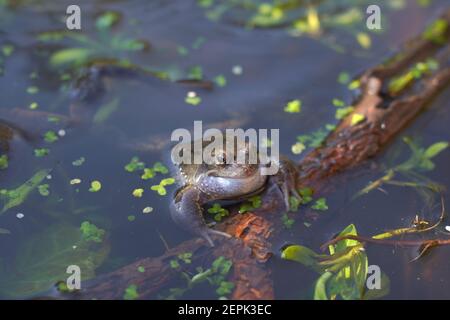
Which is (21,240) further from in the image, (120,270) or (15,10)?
(15,10)

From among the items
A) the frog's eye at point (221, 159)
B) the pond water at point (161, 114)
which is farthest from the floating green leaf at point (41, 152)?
the frog's eye at point (221, 159)

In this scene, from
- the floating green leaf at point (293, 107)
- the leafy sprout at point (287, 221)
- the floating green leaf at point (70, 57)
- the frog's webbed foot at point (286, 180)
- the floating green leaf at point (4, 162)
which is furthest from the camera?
the floating green leaf at point (70, 57)

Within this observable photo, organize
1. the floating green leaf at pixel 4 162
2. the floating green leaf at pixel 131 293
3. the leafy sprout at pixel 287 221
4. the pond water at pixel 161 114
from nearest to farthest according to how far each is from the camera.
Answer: the floating green leaf at pixel 131 293 < the pond water at pixel 161 114 < the leafy sprout at pixel 287 221 < the floating green leaf at pixel 4 162

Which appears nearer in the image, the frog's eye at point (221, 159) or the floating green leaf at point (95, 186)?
the frog's eye at point (221, 159)

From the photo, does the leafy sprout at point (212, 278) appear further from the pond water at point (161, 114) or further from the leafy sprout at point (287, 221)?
the leafy sprout at point (287, 221)

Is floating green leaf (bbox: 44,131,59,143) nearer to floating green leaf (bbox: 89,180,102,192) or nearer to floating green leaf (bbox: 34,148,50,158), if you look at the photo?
floating green leaf (bbox: 34,148,50,158)

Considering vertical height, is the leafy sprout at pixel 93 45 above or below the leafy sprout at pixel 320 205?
above

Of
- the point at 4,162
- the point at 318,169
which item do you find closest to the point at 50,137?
the point at 4,162

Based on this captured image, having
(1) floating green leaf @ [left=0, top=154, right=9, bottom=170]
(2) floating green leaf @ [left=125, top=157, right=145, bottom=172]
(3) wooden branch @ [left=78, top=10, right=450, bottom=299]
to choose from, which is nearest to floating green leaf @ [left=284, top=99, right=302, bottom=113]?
(3) wooden branch @ [left=78, top=10, right=450, bottom=299]
